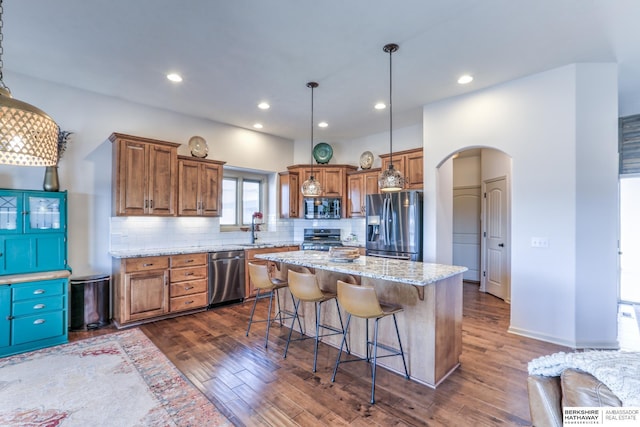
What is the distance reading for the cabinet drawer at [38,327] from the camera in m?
3.10

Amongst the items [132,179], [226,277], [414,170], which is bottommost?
[226,277]

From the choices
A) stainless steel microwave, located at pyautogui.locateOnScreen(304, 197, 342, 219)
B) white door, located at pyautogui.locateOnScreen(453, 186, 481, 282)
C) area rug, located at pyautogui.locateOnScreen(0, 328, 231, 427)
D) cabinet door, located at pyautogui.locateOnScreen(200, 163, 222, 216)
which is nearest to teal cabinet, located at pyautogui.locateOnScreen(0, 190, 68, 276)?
area rug, located at pyautogui.locateOnScreen(0, 328, 231, 427)

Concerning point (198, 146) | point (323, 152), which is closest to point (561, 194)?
point (323, 152)

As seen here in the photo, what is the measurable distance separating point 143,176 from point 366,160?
3.87 metres

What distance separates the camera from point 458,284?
113 inches

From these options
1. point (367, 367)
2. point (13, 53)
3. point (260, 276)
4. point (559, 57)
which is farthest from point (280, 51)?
point (367, 367)

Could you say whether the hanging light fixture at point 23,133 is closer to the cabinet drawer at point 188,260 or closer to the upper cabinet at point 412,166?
the cabinet drawer at point 188,260

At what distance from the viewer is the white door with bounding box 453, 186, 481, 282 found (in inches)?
249

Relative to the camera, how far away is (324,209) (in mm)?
6027

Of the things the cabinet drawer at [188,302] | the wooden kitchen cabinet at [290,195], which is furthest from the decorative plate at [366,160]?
the cabinet drawer at [188,302]

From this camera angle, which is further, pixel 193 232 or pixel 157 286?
pixel 193 232

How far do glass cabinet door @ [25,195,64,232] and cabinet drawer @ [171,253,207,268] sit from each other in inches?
52.1

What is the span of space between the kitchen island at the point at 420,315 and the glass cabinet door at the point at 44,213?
3054 millimetres

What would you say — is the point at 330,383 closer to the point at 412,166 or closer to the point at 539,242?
the point at 539,242
